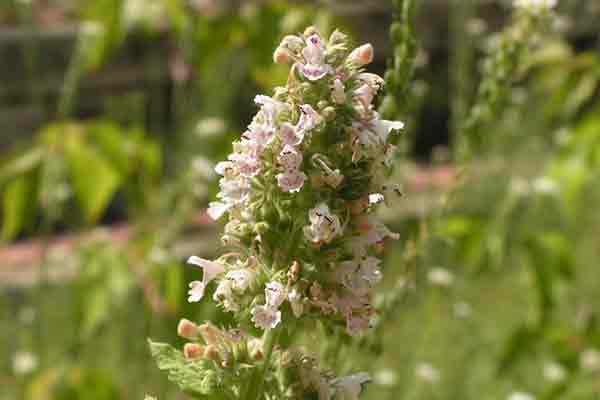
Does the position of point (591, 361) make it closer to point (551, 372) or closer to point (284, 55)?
point (551, 372)

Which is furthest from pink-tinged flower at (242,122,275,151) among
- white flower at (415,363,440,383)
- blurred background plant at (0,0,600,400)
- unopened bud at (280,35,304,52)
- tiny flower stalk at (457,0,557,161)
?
white flower at (415,363,440,383)

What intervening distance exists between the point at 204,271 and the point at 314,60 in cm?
26

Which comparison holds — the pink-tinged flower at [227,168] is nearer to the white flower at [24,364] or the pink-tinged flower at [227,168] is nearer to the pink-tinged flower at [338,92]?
the pink-tinged flower at [338,92]

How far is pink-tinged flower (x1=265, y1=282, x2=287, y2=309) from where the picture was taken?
94 cm

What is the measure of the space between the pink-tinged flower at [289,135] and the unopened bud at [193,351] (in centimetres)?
23

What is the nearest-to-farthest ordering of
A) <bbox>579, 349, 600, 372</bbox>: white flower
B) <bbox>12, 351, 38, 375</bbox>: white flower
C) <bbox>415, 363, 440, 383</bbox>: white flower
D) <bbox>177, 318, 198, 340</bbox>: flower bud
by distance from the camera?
1. <bbox>177, 318, 198, 340</bbox>: flower bud
2. <bbox>12, 351, 38, 375</bbox>: white flower
3. <bbox>415, 363, 440, 383</bbox>: white flower
4. <bbox>579, 349, 600, 372</bbox>: white flower

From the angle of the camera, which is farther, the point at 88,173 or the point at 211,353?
the point at 88,173

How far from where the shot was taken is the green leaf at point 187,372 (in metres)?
0.99

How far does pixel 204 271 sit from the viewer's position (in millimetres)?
1043

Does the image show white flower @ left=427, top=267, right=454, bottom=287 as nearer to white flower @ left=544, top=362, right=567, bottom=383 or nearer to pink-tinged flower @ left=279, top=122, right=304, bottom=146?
white flower @ left=544, top=362, right=567, bottom=383

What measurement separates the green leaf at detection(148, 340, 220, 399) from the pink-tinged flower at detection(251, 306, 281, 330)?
9cm

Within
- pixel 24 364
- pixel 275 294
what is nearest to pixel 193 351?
pixel 275 294

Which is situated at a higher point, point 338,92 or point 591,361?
point 591,361

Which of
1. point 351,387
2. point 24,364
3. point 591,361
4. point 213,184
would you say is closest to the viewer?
point 351,387
